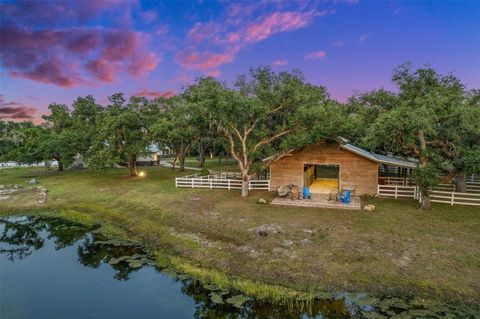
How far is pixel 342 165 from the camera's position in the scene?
65.0ft

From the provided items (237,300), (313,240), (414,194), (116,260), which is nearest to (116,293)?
(116,260)

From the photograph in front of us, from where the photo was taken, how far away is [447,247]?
10375 mm

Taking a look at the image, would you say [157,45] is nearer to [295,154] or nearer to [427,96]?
[295,154]

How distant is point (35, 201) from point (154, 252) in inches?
567

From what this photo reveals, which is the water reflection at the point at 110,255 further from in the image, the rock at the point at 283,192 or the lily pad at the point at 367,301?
the rock at the point at 283,192

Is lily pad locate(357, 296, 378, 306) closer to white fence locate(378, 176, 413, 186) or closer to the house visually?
the house

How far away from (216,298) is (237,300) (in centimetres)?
66

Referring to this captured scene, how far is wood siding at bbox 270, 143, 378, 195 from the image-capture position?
1939 centimetres

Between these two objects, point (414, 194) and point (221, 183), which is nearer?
point (414, 194)

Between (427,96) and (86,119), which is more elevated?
(86,119)

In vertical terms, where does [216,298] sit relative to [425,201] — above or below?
below

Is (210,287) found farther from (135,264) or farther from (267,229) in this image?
(267,229)

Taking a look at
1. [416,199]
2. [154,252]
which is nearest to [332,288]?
[154,252]

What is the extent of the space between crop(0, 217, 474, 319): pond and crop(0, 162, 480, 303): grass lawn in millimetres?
783
